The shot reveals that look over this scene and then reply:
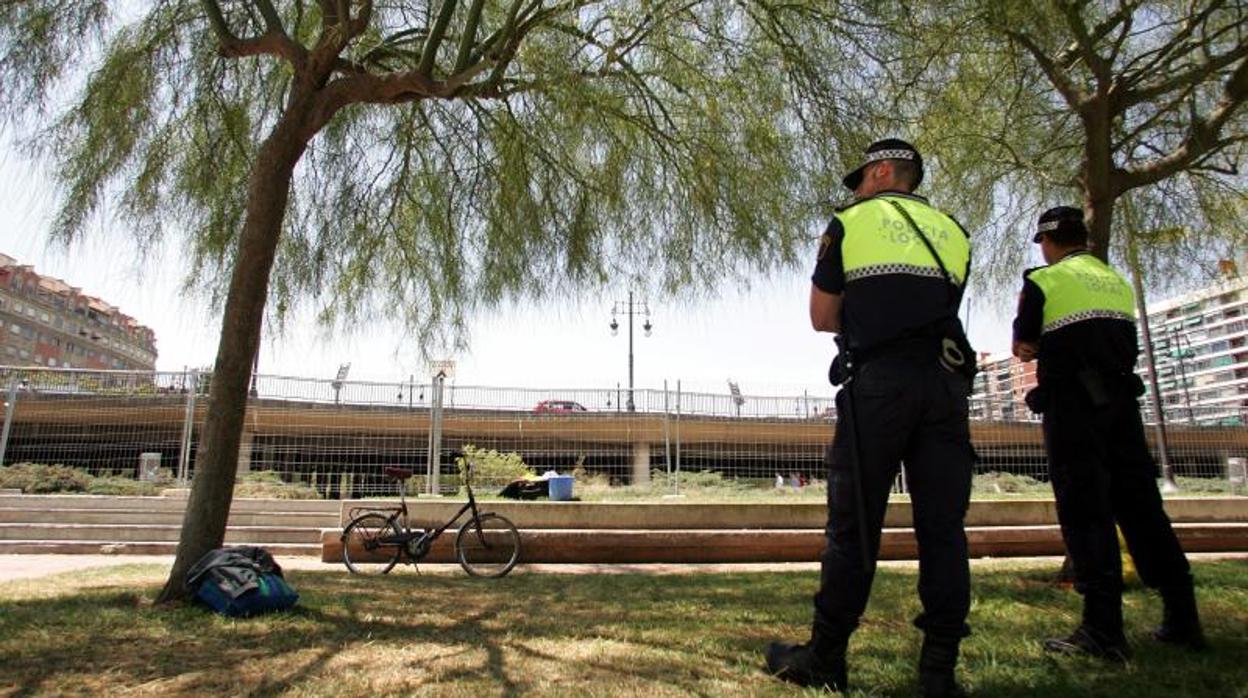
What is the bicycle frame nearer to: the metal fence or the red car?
the metal fence

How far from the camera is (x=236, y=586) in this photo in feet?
14.1

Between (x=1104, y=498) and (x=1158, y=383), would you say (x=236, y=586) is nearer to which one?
(x=1104, y=498)

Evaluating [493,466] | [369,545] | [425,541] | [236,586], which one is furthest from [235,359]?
[493,466]

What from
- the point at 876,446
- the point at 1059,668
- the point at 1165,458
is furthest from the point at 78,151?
the point at 1165,458

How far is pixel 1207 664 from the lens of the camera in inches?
116

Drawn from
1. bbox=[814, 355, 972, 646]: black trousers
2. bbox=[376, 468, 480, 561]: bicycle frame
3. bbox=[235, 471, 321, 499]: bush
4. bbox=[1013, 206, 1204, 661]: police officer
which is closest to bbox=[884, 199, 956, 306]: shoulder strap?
bbox=[814, 355, 972, 646]: black trousers

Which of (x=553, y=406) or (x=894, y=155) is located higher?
(x=894, y=155)

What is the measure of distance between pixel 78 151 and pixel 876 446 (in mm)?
5791

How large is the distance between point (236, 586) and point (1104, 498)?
412 centimetres

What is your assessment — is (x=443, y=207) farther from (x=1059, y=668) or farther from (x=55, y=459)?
(x=55, y=459)

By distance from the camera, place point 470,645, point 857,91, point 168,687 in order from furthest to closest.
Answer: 1. point 857,91
2. point 470,645
3. point 168,687

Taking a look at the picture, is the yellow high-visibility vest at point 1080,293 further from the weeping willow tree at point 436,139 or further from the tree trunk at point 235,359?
the tree trunk at point 235,359

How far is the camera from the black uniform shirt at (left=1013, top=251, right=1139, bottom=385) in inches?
131

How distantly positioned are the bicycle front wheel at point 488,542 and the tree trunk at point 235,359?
3.10 meters
